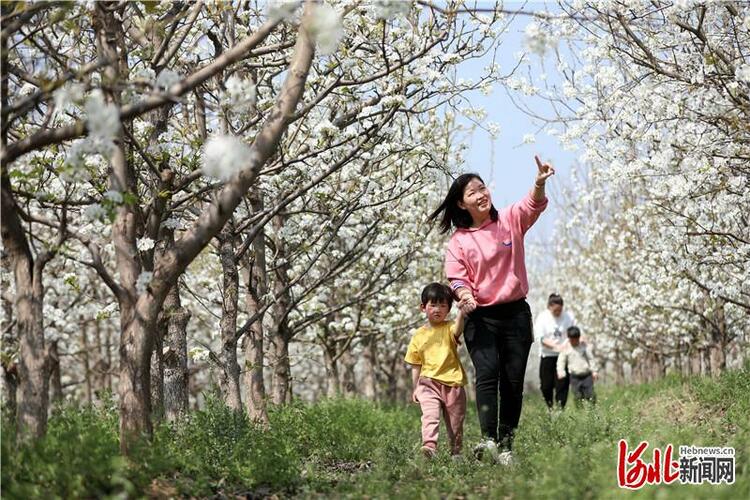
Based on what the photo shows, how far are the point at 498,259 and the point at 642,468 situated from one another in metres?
2.30

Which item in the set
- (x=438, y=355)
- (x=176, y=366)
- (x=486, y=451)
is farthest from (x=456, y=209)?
(x=176, y=366)

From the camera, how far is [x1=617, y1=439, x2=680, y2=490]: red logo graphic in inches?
174

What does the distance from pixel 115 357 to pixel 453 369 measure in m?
23.6

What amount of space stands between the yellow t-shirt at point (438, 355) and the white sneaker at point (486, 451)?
0.80m

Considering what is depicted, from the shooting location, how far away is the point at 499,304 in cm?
659

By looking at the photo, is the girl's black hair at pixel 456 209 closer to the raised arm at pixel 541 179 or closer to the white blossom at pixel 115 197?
the raised arm at pixel 541 179

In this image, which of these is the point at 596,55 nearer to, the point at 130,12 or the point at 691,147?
the point at 691,147

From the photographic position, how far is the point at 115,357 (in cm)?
2902

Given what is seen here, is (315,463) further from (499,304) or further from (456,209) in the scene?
(456,209)

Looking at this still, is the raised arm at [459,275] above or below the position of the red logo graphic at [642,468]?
above

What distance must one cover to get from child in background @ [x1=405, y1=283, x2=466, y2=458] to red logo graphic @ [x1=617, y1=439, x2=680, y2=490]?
2.33 metres

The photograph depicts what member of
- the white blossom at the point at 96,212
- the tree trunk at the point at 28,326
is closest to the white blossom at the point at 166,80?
the white blossom at the point at 96,212

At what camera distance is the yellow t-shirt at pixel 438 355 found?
7.10 metres

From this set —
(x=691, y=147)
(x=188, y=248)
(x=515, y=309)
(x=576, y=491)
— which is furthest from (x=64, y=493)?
(x=691, y=147)
